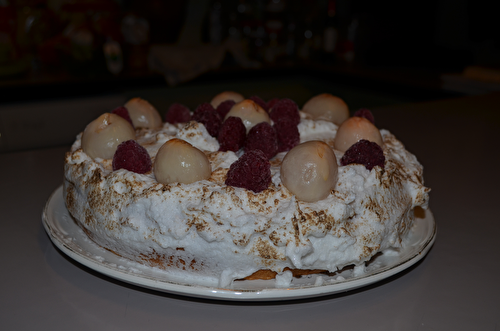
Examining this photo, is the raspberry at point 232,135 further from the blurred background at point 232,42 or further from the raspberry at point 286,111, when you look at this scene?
the blurred background at point 232,42

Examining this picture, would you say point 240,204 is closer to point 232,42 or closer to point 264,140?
point 264,140

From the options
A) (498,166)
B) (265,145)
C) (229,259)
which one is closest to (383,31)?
(498,166)

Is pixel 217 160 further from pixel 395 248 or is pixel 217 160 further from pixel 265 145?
pixel 395 248

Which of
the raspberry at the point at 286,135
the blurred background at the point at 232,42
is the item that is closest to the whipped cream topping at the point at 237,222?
the raspberry at the point at 286,135

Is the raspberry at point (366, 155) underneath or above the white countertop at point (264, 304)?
above

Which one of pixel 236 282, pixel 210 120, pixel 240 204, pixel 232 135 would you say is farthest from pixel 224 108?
pixel 236 282
